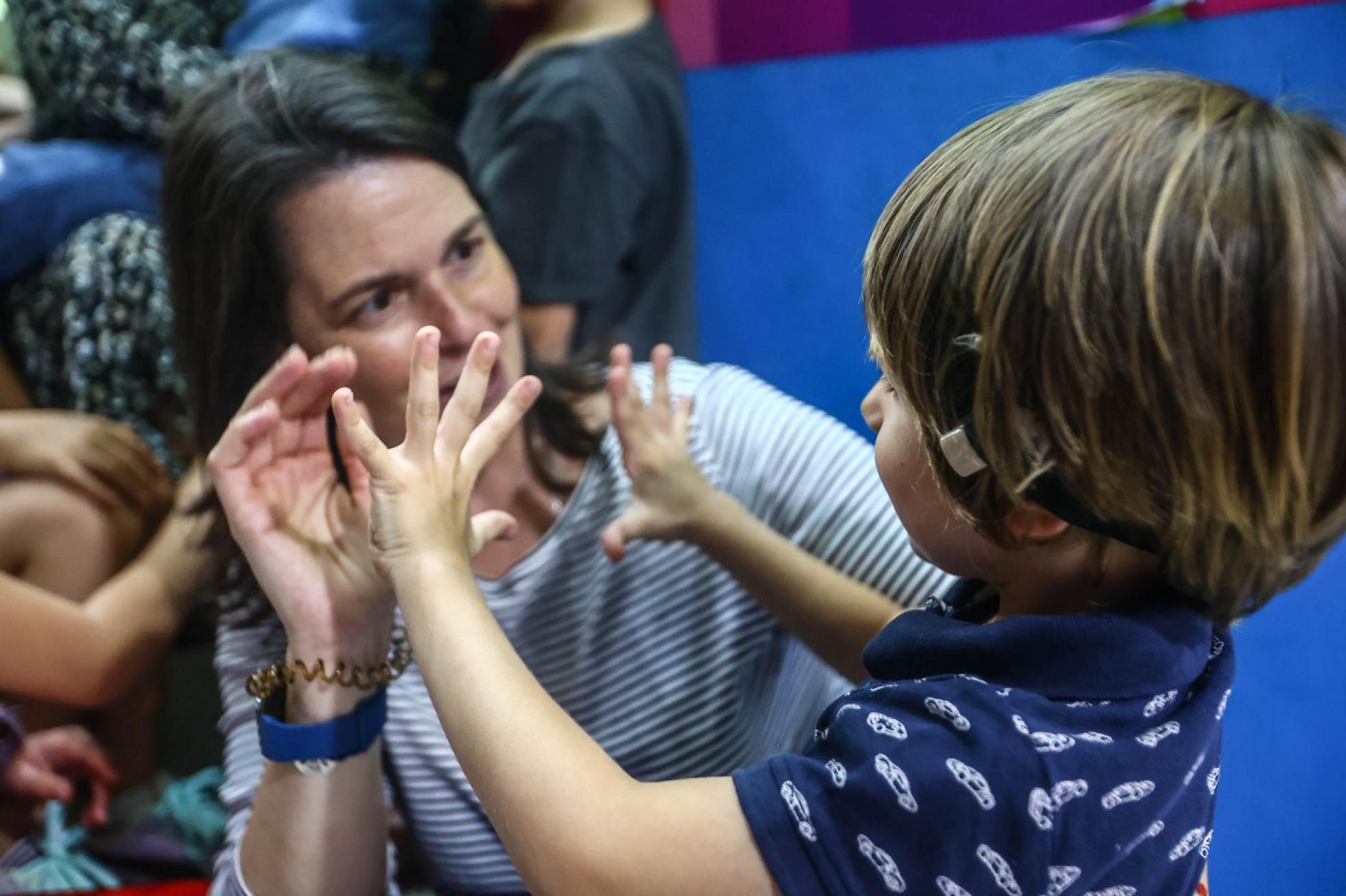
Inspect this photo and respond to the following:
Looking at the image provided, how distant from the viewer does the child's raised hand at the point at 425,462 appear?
23.8 inches

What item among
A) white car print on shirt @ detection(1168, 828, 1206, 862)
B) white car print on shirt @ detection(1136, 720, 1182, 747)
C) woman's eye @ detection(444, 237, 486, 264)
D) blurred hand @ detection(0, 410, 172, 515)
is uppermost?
woman's eye @ detection(444, 237, 486, 264)

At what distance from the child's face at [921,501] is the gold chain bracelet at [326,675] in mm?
365

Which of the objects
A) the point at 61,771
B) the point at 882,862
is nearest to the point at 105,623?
the point at 61,771

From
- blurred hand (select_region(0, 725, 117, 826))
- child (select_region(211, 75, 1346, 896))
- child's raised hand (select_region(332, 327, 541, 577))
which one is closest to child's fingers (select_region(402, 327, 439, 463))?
child's raised hand (select_region(332, 327, 541, 577))

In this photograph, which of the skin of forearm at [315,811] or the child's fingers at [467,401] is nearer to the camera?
the child's fingers at [467,401]

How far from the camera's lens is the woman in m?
0.78

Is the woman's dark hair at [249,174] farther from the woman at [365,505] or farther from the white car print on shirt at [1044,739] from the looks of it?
the white car print on shirt at [1044,739]

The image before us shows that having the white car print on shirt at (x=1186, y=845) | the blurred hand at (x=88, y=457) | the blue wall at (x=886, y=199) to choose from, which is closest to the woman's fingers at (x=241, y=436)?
the blurred hand at (x=88, y=457)

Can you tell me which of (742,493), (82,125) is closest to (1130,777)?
(742,493)

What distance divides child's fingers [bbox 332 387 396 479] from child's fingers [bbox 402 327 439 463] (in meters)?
0.02

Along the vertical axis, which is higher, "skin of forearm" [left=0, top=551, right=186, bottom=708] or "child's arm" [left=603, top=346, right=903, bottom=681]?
"child's arm" [left=603, top=346, right=903, bottom=681]

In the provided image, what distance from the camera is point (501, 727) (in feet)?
1.73

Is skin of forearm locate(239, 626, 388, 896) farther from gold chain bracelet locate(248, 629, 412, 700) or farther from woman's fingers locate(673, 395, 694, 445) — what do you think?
woman's fingers locate(673, 395, 694, 445)

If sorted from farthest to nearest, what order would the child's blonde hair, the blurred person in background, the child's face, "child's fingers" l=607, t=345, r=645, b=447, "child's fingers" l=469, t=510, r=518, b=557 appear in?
the blurred person in background < "child's fingers" l=607, t=345, r=645, b=447 < "child's fingers" l=469, t=510, r=518, b=557 < the child's face < the child's blonde hair
